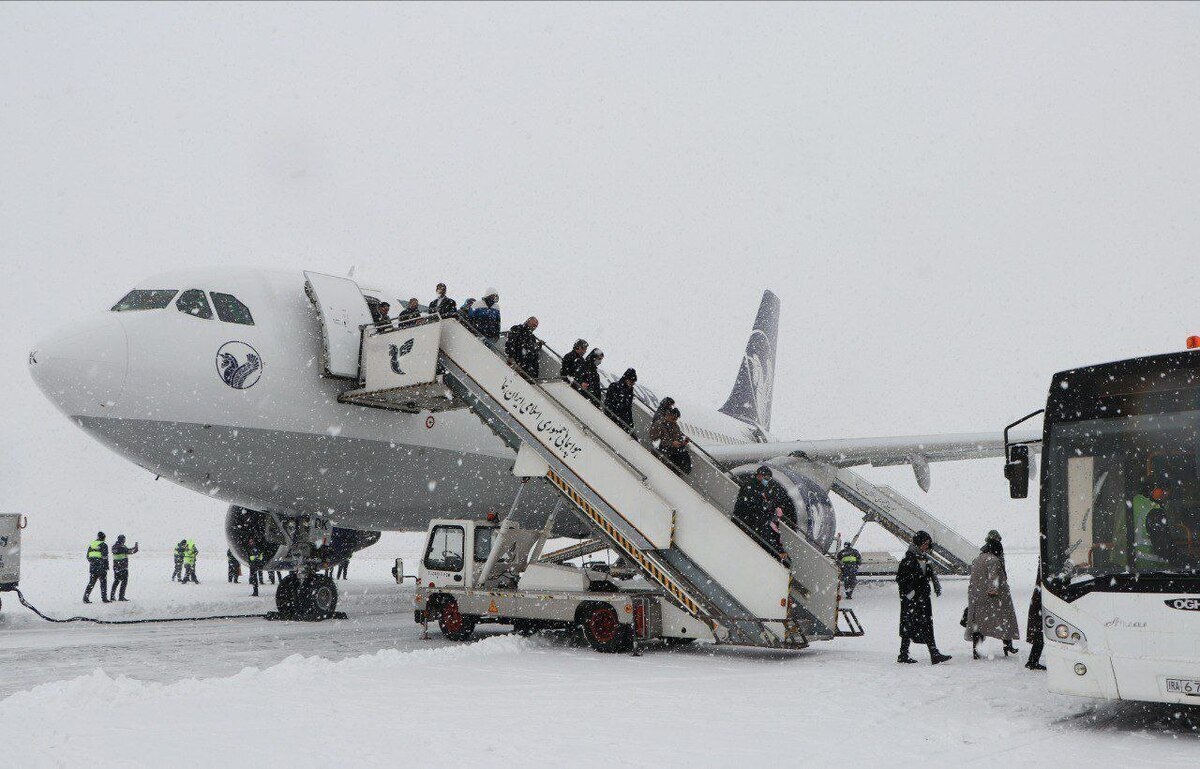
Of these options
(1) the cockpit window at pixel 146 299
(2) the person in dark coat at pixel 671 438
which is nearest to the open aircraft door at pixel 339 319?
(1) the cockpit window at pixel 146 299

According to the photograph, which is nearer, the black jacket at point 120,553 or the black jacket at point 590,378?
the black jacket at point 590,378

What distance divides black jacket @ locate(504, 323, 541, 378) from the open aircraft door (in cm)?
210

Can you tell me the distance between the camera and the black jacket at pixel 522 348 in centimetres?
1087

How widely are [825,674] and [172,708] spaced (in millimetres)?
5384

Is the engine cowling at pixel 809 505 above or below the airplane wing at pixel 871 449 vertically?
below

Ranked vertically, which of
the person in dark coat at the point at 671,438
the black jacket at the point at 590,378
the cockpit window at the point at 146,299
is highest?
the cockpit window at the point at 146,299

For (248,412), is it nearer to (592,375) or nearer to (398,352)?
(398,352)

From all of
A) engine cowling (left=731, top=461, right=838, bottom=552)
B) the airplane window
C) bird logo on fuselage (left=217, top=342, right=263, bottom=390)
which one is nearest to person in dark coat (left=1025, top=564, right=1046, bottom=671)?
engine cowling (left=731, top=461, right=838, bottom=552)

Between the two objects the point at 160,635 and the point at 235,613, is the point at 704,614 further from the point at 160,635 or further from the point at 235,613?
the point at 235,613

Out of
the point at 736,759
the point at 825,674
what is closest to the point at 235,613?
the point at 825,674

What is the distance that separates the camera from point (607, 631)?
30.5 ft

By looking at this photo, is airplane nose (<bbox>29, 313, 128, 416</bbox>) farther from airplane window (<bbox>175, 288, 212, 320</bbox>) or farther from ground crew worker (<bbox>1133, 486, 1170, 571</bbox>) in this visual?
ground crew worker (<bbox>1133, 486, 1170, 571</bbox>)

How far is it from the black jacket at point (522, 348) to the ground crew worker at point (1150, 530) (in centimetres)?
673

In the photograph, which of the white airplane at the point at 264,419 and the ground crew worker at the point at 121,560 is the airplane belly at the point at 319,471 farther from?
the ground crew worker at the point at 121,560
